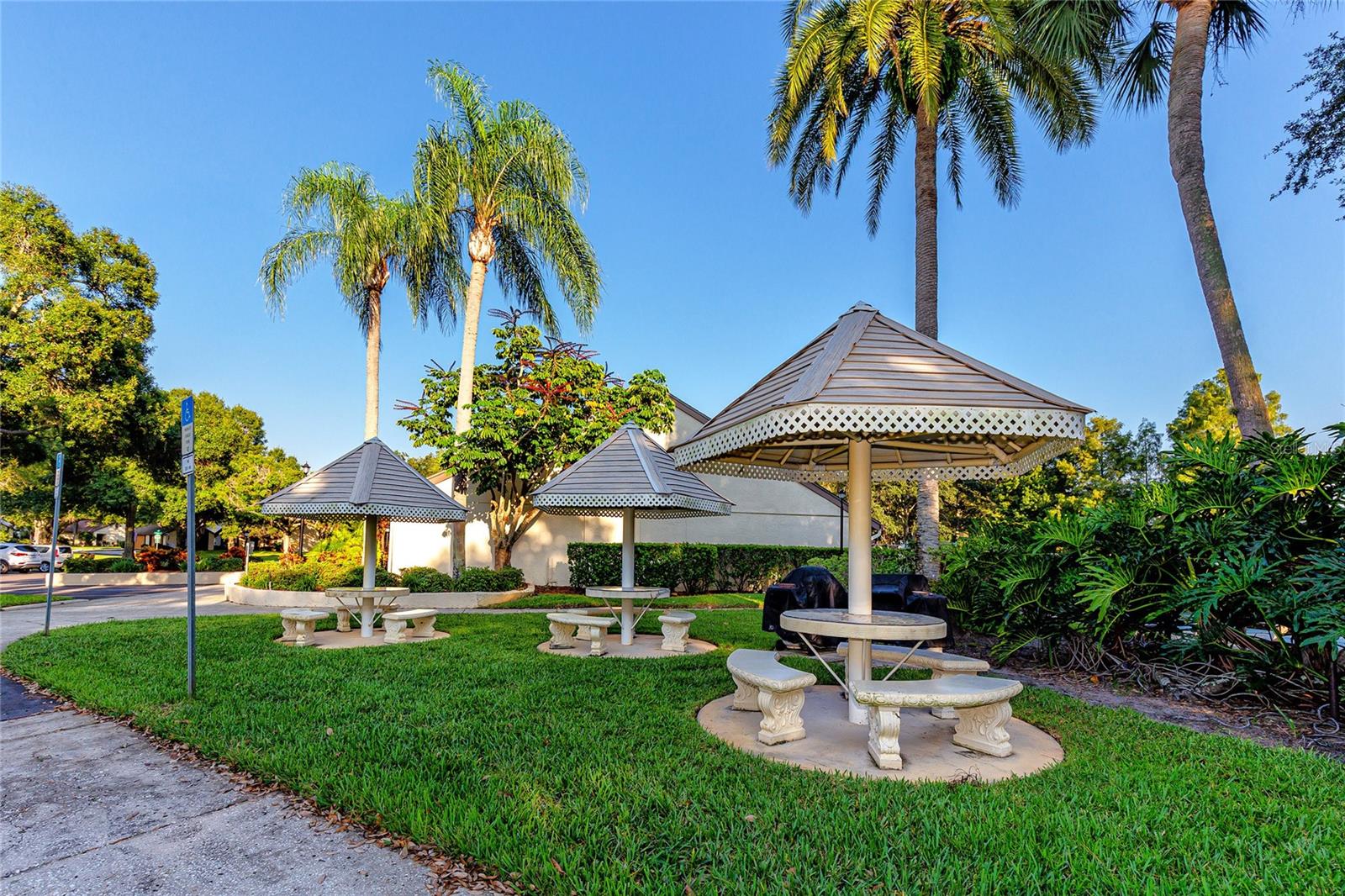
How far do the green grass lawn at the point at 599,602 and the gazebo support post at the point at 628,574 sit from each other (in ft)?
16.4

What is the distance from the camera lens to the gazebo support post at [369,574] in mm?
10289

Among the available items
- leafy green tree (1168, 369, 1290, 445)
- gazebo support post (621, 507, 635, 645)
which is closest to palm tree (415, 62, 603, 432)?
gazebo support post (621, 507, 635, 645)

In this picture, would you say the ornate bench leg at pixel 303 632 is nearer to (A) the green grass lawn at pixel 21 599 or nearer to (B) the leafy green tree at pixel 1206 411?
(A) the green grass lawn at pixel 21 599

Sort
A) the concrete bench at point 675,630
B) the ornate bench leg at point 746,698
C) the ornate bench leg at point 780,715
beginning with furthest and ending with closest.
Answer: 1. the concrete bench at point 675,630
2. the ornate bench leg at point 746,698
3. the ornate bench leg at point 780,715

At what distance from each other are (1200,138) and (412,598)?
58.4 feet

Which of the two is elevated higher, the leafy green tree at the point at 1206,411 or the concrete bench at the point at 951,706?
the leafy green tree at the point at 1206,411

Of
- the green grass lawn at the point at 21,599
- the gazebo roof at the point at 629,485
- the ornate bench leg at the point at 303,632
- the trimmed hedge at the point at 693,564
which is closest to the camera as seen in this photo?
the gazebo roof at the point at 629,485

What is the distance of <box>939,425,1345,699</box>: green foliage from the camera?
5680mm

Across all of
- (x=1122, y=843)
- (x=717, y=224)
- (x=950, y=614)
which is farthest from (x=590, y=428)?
(x=1122, y=843)

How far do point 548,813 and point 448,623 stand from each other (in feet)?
30.5

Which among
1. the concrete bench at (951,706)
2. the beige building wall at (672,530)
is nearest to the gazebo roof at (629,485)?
the concrete bench at (951,706)

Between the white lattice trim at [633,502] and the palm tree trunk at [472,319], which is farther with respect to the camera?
the palm tree trunk at [472,319]

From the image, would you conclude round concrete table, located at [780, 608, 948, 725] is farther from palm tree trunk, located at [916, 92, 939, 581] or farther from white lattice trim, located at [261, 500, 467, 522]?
palm tree trunk, located at [916, 92, 939, 581]

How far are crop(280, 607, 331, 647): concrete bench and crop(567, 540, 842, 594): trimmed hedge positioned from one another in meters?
8.49
